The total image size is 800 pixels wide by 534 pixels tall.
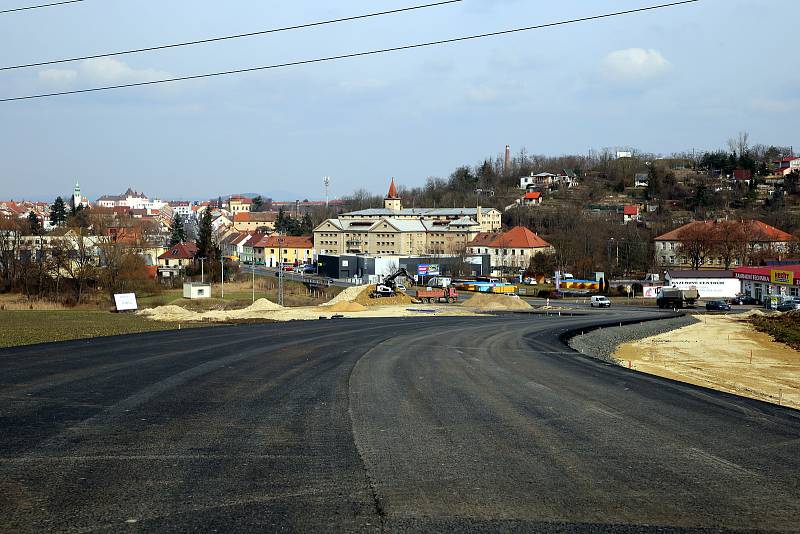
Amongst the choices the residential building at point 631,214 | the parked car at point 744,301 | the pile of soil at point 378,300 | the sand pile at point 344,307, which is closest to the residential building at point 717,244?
the residential building at point 631,214

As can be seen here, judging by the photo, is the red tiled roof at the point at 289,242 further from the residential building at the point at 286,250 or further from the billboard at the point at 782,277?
the billboard at the point at 782,277

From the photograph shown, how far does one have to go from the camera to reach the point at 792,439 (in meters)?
12.0

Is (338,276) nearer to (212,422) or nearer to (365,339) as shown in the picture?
(365,339)

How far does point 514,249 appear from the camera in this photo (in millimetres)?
128125

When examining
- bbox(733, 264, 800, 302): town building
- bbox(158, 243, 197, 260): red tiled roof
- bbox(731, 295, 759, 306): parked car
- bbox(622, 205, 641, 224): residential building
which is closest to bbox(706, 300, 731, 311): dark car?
bbox(733, 264, 800, 302): town building

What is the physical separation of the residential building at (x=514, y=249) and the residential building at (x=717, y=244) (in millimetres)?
18478

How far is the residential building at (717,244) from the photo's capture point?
10550cm

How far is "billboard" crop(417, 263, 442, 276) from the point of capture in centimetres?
10812

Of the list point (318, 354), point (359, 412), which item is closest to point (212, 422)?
point (359, 412)

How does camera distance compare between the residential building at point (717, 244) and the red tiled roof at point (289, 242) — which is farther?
the red tiled roof at point (289, 242)

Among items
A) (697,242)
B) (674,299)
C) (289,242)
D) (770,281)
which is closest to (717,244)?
(697,242)

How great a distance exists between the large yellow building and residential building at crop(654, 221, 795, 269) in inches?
1517

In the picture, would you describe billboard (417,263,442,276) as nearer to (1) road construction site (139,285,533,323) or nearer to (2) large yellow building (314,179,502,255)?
(1) road construction site (139,285,533,323)

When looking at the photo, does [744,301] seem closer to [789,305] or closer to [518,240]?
[789,305]
